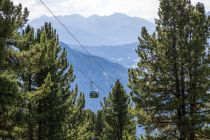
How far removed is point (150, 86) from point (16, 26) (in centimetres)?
1048

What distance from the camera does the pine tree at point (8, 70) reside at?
2047cm

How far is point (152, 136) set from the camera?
28.7 metres

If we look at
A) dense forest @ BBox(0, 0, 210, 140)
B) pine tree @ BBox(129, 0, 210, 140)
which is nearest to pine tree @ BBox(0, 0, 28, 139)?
dense forest @ BBox(0, 0, 210, 140)

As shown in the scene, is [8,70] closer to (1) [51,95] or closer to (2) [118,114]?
(1) [51,95]

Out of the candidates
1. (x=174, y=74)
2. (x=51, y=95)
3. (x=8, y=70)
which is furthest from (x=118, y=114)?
(x=8, y=70)

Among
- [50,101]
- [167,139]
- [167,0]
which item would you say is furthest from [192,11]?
[50,101]

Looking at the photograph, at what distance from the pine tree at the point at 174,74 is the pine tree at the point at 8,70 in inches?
388

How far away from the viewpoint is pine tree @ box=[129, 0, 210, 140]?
2715 centimetres

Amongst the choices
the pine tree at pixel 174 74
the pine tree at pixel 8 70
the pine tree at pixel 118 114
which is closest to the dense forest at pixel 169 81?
the pine tree at pixel 174 74

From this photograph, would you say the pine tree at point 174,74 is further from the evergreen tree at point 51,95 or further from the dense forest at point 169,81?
the evergreen tree at point 51,95

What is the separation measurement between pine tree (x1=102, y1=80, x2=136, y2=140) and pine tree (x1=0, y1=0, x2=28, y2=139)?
26.1 m

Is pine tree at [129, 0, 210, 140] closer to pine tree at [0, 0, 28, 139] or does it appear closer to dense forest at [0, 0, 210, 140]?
dense forest at [0, 0, 210, 140]

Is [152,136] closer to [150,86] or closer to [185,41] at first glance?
[150,86]

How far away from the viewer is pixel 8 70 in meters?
21.0
